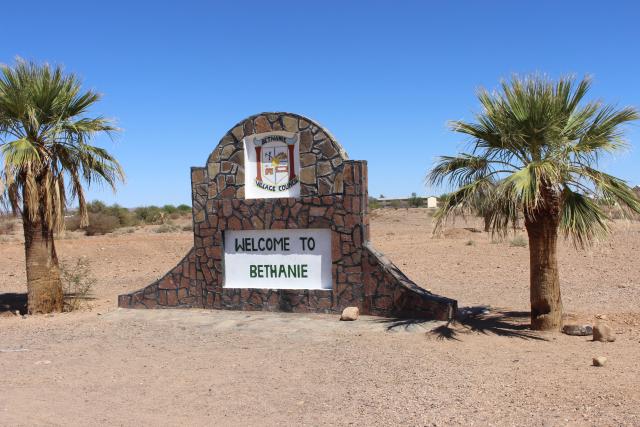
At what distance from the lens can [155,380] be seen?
7.99 metres

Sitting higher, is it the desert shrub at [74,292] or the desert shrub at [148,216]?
the desert shrub at [148,216]

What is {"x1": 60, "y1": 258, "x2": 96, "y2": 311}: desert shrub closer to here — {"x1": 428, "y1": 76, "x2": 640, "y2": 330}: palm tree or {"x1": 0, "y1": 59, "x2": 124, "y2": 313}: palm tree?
{"x1": 0, "y1": 59, "x2": 124, "y2": 313}: palm tree

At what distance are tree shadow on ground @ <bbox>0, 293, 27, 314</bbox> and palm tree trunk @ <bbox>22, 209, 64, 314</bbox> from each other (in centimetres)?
111

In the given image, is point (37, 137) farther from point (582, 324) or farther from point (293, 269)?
point (582, 324)

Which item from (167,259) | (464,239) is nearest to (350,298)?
(167,259)

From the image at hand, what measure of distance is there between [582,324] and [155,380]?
6.66 m

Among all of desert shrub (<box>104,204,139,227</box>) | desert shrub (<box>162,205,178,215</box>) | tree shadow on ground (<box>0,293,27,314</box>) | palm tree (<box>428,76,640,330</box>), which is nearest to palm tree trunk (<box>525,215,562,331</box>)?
palm tree (<box>428,76,640,330</box>)

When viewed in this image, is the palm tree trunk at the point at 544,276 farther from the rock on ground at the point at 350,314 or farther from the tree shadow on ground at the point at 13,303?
the tree shadow on ground at the point at 13,303

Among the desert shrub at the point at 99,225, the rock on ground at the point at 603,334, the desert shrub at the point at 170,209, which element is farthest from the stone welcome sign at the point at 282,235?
the desert shrub at the point at 170,209

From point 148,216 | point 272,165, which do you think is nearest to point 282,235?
point 272,165

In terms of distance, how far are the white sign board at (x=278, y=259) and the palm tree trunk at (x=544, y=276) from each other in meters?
3.87

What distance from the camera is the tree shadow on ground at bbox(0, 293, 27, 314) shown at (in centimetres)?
1472

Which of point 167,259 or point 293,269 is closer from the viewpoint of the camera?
point 293,269

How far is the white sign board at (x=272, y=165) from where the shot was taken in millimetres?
12523
